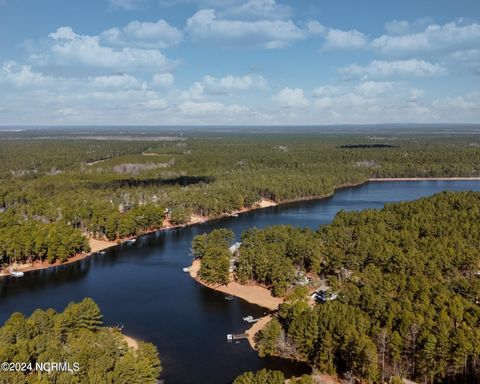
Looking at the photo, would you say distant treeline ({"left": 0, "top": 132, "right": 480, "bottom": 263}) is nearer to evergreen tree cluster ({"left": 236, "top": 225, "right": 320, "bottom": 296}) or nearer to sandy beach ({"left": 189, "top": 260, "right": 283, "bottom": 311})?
sandy beach ({"left": 189, "top": 260, "right": 283, "bottom": 311})

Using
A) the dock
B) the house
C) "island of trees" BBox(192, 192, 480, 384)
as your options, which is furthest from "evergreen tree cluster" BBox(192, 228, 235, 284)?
the dock

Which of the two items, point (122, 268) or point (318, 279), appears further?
point (122, 268)

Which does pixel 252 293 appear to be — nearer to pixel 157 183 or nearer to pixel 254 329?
pixel 254 329

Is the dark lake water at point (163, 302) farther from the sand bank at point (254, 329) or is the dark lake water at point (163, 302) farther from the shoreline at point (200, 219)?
the shoreline at point (200, 219)

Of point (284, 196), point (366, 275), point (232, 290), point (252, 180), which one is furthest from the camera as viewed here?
point (252, 180)

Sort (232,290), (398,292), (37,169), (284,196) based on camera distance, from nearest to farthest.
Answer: (398,292)
(232,290)
(284,196)
(37,169)

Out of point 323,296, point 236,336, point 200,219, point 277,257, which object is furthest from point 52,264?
point 323,296

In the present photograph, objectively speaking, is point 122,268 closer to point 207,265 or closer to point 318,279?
point 207,265

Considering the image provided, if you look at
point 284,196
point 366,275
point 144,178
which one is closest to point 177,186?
point 144,178
